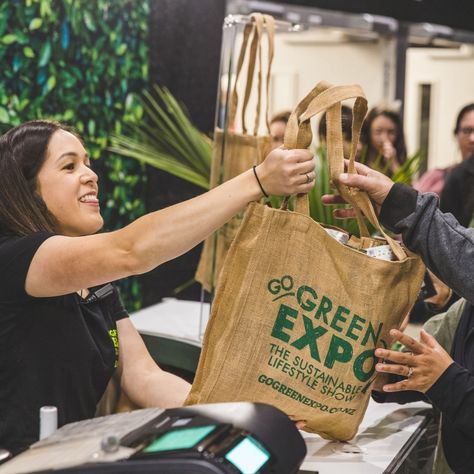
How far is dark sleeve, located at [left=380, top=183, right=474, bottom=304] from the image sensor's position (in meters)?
1.58

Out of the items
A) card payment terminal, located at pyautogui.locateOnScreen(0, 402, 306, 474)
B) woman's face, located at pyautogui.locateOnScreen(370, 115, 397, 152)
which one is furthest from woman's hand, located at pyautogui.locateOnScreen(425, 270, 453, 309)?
woman's face, located at pyautogui.locateOnScreen(370, 115, 397, 152)

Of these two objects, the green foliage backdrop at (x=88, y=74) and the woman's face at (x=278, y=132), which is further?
the woman's face at (x=278, y=132)

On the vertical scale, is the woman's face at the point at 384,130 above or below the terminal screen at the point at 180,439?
→ above

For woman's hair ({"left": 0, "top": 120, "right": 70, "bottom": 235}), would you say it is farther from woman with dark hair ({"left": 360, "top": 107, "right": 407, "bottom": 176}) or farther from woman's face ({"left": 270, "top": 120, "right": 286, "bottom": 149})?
woman with dark hair ({"left": 360, "top": 107, "right": 407, "bottom": 176})

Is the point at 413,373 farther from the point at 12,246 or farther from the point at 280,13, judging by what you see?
the point at 280,13

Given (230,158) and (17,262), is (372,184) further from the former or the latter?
(230,158)

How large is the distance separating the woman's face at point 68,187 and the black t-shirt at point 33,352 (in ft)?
0.54

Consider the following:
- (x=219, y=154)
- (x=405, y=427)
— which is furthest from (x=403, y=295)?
(x=219, y=154)

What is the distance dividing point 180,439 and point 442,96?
24.3 feet

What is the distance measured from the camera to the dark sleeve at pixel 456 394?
1697mm

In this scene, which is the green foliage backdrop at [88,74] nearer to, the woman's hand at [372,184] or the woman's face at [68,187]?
the woman's face at [68,187]

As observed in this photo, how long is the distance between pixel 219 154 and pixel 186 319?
811 millimetres

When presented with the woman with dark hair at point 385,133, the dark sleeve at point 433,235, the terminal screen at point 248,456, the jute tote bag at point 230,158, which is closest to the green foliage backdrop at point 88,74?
the jute tote bag at point 230,158

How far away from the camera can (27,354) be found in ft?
5.79
